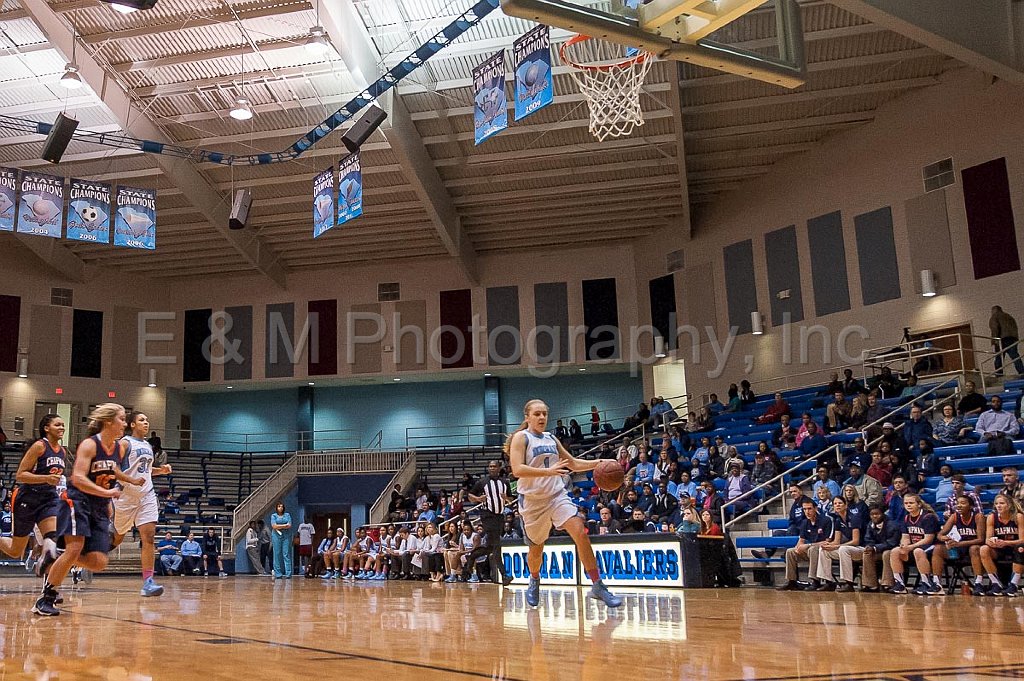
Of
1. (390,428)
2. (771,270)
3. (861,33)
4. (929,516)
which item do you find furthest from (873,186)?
(390,428)

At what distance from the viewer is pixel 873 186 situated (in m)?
21.4

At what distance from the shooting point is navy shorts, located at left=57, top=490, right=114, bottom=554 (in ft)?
21.6

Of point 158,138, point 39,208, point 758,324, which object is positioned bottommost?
point 758,324

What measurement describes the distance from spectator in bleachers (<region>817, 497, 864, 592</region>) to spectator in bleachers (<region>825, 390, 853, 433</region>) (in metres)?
5.35

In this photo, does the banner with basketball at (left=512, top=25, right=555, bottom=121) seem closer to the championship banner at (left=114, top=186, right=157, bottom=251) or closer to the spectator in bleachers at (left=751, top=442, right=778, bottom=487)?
the spectator in bleachers at (left=751, top=442, right=778, bottom=487)

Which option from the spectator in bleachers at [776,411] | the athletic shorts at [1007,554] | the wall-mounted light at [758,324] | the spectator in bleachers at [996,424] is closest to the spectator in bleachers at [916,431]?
the spectator in bleachers at [996,424]

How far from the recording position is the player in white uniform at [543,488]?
6.83m

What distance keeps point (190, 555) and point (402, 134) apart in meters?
11.0

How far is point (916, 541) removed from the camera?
10.1m

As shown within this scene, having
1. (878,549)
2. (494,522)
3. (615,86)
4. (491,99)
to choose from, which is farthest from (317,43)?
(878,549)

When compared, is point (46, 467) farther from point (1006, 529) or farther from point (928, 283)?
point (928, 283)

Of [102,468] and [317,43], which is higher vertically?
[317,43]

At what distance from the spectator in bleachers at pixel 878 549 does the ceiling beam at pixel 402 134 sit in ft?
40.6

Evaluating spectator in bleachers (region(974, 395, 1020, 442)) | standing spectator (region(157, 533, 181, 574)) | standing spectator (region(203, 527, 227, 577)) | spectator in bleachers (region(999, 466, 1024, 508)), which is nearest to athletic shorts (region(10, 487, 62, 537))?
spectator in bleachers (region(999, 466, 1024, 508))
